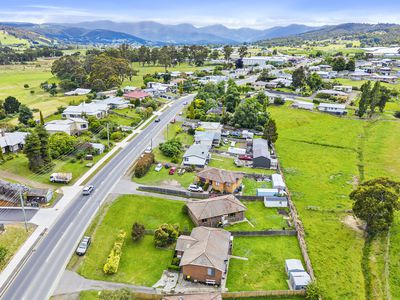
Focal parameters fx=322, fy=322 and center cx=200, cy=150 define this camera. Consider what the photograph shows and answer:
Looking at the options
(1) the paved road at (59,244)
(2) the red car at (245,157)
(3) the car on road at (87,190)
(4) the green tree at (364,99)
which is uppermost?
(4) the green tree at (364,99)

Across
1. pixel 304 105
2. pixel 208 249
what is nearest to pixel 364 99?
pixel 304 105

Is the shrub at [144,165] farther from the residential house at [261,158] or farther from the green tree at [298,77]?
the green tree at [298,77]

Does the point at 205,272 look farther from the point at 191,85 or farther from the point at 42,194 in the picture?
the point at 191,85

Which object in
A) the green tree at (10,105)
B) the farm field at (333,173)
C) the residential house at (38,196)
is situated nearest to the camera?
the farm field at (333,173)

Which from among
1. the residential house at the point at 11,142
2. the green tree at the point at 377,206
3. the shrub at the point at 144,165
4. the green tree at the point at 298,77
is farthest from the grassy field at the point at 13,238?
the green tree at the point at 298,77

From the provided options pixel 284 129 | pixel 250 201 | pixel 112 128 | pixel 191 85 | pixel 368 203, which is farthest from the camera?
pixel 191 85

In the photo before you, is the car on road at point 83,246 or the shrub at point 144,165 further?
the shrub at point 144,165

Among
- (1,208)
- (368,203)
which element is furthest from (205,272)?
(1,208)

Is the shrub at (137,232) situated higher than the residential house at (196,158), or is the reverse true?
the residential house at (196,158)
